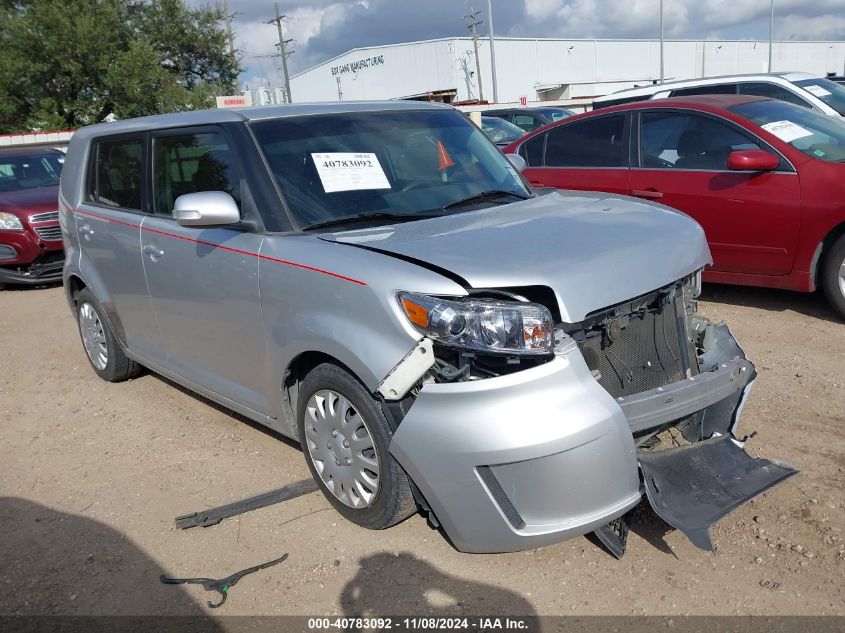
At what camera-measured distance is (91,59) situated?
32.0 meters

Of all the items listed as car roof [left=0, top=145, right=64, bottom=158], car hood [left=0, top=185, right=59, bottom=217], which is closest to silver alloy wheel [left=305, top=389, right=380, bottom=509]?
car hood [left=0, top=185, right=59, bottom=217]

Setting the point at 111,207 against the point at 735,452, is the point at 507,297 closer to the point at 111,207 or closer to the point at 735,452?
the point at 735,452

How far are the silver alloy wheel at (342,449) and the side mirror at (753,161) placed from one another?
12.9ft

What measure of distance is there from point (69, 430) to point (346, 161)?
268 centimetres

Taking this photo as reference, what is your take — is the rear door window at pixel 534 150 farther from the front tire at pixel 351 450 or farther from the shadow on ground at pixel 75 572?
the shadow on ground at pixel 75 572

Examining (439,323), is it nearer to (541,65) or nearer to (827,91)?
(827,91)

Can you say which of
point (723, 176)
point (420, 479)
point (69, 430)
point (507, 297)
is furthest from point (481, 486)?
point (723, 176)

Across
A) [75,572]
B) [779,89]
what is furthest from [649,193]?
[75,572]

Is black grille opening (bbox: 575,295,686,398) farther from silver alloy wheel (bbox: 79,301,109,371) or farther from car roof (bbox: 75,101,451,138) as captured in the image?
silver alloy wheel (bbox: 79,301,109,371)

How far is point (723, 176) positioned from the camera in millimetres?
5875

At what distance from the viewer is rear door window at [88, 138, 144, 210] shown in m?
4.50

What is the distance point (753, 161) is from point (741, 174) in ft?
0.78

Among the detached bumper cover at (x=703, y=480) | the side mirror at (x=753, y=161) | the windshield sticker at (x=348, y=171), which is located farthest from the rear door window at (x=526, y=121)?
the detached bumper cover at (x=703, y=480)

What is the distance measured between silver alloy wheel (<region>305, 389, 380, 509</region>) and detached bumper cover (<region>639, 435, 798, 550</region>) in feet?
3.61
